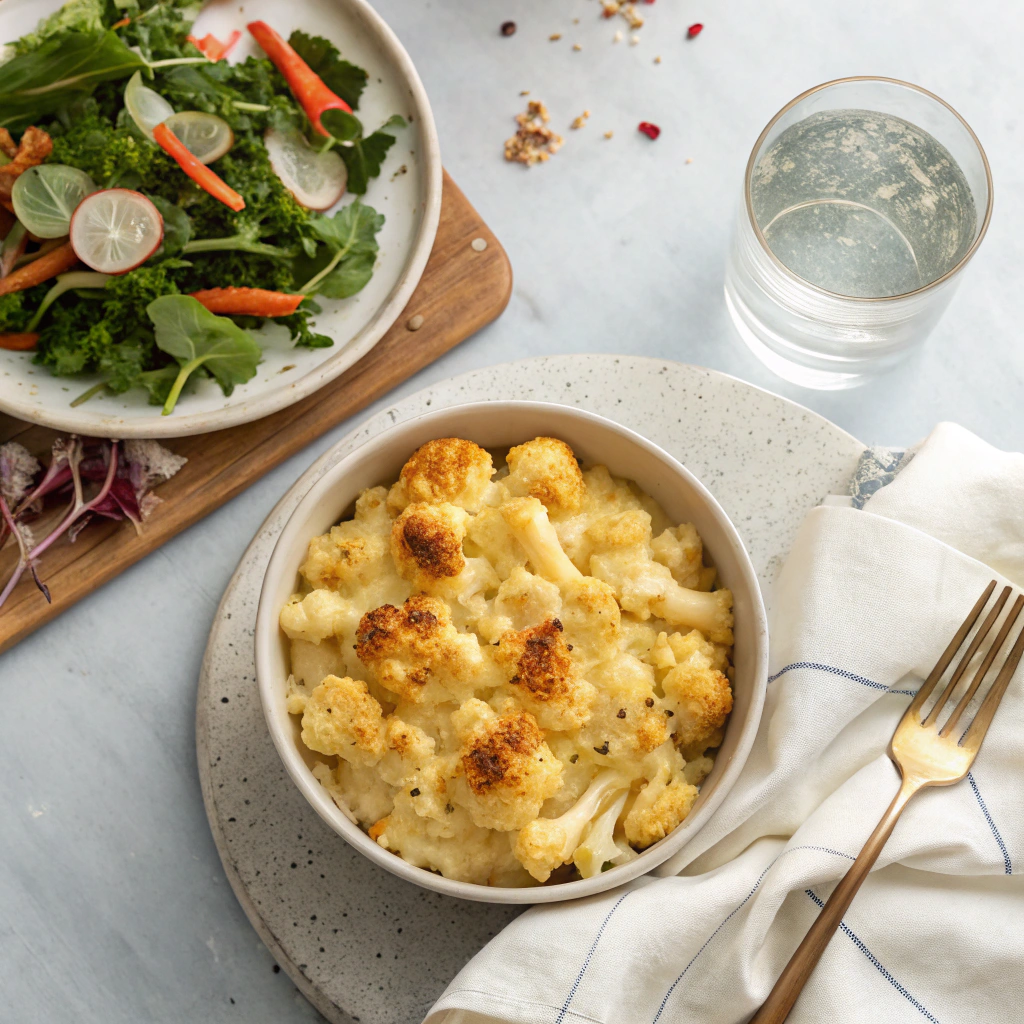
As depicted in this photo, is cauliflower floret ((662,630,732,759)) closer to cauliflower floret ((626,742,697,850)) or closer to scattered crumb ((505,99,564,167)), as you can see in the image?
cauliflower floret ((626,742,697,850))

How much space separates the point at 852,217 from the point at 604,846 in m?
1.77

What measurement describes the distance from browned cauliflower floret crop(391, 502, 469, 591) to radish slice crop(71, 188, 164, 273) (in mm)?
1099

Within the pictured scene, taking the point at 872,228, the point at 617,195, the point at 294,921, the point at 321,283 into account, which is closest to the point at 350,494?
the point at 321,283

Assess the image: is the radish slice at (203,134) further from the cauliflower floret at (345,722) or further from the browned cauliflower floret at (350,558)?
the cauliflower floret at (345,722)

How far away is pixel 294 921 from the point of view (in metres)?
2.26

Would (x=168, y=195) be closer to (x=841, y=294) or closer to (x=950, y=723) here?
(x=841, y=294)

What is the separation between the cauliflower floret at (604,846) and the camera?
6.22ft

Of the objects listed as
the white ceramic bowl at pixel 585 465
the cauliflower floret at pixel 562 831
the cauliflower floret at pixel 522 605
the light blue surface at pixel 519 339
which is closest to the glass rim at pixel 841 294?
the light blue surface at pixel 519 339

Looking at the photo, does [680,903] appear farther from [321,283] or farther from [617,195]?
[617,195]

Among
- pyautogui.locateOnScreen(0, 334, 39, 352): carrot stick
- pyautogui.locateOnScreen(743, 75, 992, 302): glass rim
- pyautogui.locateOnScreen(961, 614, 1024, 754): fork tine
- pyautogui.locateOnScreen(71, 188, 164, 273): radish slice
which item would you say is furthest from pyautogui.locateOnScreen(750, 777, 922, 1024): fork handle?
pyautogui.locateOnScreen(0, 334, 39, 352): carrot stick

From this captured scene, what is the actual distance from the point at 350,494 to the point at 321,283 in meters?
0.72

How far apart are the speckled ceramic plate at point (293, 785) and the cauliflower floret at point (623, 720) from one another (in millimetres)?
564

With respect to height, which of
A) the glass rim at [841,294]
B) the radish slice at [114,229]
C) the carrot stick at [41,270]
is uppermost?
the radish slice at [114,229]

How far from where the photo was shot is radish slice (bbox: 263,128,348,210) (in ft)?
8.89
